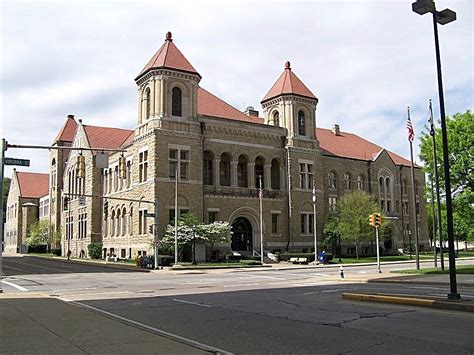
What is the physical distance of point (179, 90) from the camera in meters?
49.7

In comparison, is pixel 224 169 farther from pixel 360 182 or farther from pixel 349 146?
pixel 349 146

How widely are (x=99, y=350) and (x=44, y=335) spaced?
222 centimetres

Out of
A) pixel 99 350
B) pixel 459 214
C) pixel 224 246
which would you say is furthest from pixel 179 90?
pixel 99 350

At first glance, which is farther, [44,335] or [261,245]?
[261,245]

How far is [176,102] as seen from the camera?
49375 mm

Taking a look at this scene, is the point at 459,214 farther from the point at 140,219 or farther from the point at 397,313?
the point at 140,219

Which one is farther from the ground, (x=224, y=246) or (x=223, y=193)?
(x=223, y=193)

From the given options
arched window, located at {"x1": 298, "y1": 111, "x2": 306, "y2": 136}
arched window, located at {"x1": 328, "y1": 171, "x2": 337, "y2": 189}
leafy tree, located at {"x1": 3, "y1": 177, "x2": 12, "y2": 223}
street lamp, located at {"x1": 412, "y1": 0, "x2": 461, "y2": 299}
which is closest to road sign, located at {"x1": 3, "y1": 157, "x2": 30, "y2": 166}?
street lamp, located at {"x1": 412, "y1": 0, "x2": 461, "y2": 299}

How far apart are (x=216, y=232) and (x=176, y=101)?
1324 cm

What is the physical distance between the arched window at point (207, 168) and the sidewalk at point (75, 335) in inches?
1454

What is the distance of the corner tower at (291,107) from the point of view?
188ft

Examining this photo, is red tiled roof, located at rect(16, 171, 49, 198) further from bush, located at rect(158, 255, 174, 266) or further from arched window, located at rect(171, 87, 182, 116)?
bush, located at rect(158, 255, 174, 266)

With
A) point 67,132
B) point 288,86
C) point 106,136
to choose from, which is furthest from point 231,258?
point 67,132

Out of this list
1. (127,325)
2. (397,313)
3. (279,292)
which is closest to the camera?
(127,325)
